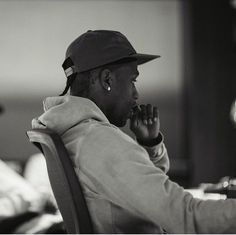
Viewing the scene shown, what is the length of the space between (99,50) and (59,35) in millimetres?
4935

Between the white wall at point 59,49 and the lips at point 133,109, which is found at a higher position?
the lips at point 133,109

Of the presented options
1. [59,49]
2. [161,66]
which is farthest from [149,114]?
[59,49]

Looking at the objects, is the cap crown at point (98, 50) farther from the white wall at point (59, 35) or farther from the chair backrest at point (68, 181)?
the white wall at point (59, 35)

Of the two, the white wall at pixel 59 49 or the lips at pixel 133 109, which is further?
the white wall at pixel 59 49

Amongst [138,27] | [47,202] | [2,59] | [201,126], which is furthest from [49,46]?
[47,202]

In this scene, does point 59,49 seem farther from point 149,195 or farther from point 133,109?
point 149,195

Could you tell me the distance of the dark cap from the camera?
55.2 inches

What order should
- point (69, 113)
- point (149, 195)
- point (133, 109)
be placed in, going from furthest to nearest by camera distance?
point (133, 109)
point (69, 113)
point (149, 195)

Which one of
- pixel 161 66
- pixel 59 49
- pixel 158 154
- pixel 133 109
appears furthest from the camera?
pixel 59 49

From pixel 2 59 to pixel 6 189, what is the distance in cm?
347

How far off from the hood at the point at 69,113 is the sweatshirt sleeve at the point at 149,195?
113 mm

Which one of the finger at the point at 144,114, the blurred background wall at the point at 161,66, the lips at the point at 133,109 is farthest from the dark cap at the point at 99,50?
the blurred background wall at the point at 161,66

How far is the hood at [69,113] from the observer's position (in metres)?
1.38

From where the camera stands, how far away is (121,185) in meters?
1.25
